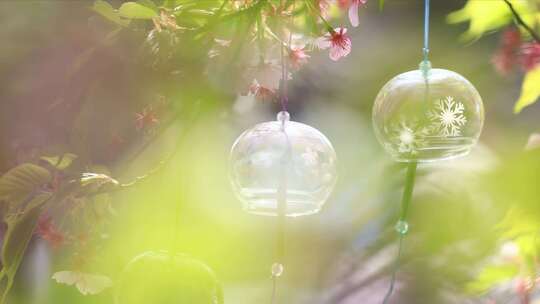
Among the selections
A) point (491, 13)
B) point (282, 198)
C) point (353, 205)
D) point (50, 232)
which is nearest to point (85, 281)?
point (50, 232)

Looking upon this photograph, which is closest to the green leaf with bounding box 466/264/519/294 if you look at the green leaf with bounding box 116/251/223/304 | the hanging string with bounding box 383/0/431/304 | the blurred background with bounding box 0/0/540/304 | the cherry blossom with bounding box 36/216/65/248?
the blurred background with bounding box 0/0/540/304

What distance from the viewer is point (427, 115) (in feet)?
1.66

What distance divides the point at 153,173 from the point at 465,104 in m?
0.24

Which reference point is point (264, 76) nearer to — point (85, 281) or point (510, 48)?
point (85, 281)

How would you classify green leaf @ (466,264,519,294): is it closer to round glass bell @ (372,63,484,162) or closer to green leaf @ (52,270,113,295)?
round glass bell @ (372,63,484,162)

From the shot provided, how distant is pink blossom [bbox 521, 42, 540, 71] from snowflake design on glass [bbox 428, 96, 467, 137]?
16 cm

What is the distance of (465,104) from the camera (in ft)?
1.69

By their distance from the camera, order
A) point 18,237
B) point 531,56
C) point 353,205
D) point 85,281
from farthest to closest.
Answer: point 353,205 < point 531,56 < point 85,281 < point 18,237

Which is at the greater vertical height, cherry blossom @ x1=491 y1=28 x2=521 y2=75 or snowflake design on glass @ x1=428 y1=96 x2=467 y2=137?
cherry blossom @ x1=491 y1=28 x2=521 y2=75

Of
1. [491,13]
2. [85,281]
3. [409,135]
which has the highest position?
[491,13]

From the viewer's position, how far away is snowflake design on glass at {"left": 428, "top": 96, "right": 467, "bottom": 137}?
1.65 feet

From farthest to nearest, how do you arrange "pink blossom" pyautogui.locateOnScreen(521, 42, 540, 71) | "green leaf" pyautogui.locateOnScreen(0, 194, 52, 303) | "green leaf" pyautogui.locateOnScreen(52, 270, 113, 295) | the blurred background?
the blurred background → "pink blossom" pyautogui.locateOnScreen(521, 42, 540, 71) → "green leaf" pyautogui.locateOnScreen(52, 270, 113, 295) → "green leaf" pyautogui.locateOnScreen(0, 194, 52, 303)

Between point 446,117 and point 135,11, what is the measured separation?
0.81 ft

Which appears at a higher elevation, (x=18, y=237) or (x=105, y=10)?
(x=105, y=10)
